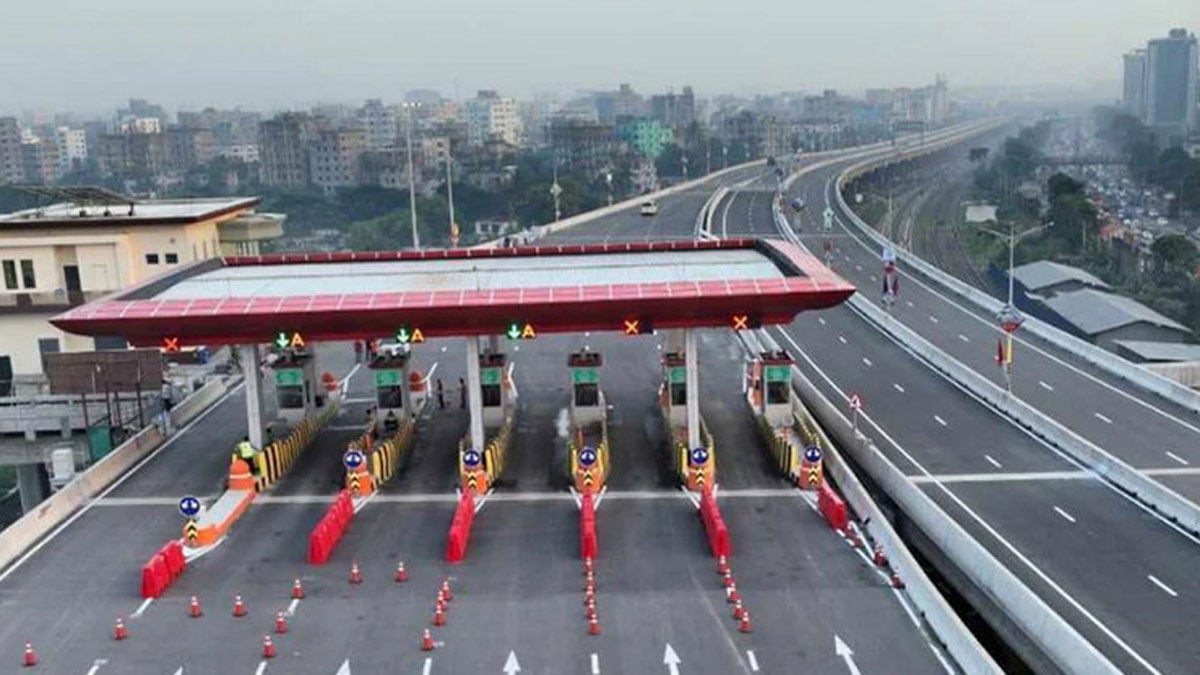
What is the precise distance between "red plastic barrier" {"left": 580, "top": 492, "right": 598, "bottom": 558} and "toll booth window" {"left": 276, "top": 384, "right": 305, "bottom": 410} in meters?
11.1

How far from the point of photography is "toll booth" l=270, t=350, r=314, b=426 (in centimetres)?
3331

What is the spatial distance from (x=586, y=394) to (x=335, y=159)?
150468mm

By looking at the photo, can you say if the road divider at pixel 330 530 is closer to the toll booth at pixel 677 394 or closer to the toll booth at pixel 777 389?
the toll booth at pixel 677 394

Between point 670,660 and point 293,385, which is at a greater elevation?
point 293,385

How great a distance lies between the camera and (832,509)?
25672 mm

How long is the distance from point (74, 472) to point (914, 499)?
78.6 feet

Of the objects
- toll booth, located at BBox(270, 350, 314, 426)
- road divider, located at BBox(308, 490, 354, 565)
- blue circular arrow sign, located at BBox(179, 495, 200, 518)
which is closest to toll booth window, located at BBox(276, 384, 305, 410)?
toll booth, located at BBox(270, 350, 314, 426)

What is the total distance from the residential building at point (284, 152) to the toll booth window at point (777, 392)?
152 metres

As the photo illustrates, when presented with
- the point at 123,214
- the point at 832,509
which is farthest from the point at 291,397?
the point at 123,214

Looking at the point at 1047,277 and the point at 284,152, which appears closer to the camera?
the point at 1047,277

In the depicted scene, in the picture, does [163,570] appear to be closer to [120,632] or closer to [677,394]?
[120,632]

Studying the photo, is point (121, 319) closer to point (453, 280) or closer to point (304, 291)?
point (304, 291)

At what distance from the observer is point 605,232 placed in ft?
271

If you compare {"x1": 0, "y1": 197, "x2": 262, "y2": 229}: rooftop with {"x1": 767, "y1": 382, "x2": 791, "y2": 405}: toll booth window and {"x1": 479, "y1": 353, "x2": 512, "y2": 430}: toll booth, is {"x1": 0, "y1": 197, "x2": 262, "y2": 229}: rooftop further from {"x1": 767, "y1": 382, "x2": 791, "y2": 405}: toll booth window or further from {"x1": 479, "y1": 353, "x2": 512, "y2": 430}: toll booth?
{"x1": 767, "y1": 382, "x2": 791, "y2": 405}: toll booth window
